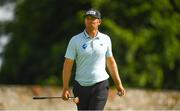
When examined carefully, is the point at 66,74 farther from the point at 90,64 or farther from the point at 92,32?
the point at 92,32

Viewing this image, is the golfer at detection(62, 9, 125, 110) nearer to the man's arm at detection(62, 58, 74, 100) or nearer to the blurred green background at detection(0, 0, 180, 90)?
the man's arm at detection(62, 58, 74, 100)

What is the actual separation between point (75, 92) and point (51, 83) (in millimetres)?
15746

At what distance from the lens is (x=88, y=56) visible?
26.2 feet

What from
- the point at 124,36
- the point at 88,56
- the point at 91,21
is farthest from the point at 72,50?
the point at 124,36

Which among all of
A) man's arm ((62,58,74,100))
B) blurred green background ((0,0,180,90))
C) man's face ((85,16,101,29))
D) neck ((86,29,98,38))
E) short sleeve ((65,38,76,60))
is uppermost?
man's face ((85,16,101,29))

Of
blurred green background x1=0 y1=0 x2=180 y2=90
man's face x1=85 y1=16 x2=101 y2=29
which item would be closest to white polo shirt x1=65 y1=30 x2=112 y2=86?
man's face x1=85 y1=16 x2=101 y2=29

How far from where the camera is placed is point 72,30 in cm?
2425

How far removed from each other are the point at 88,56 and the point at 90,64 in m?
0.09

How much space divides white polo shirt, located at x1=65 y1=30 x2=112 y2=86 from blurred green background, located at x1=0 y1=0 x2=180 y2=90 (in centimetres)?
1525

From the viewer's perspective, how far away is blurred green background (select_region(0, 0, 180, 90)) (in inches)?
930

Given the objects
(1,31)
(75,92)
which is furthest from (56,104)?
(1,31)

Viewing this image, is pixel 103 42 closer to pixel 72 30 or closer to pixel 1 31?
pixel 72 30

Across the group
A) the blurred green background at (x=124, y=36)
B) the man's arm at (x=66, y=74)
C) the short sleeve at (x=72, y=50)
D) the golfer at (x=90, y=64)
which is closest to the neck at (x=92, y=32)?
the golfer at (x=90, y=64)

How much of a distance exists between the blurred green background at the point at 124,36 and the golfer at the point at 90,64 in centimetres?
1523
